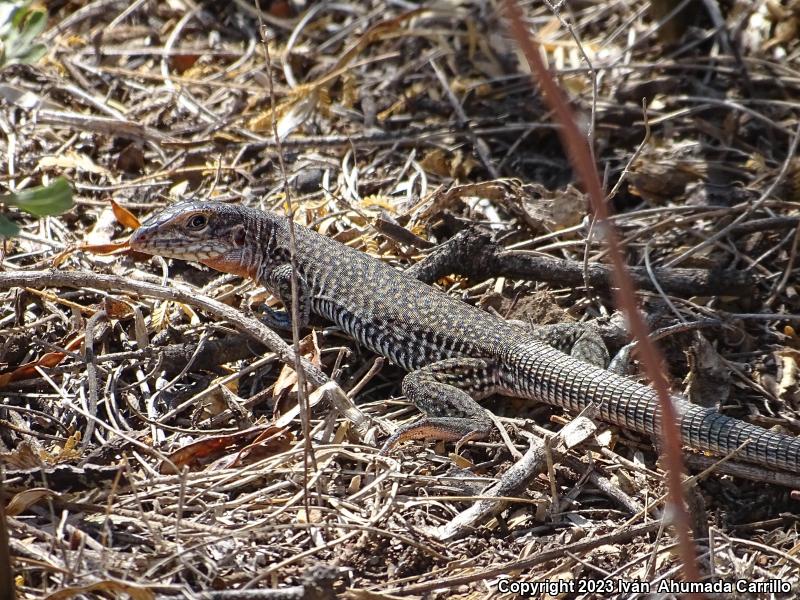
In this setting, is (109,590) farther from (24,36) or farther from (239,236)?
(239,236)

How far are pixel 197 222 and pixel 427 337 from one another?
4.94 feet

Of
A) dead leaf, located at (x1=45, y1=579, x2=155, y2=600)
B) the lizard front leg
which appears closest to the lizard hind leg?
the lizard front leg

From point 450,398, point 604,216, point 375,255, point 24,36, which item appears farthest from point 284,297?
point 604,216

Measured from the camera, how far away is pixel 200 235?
5.23m

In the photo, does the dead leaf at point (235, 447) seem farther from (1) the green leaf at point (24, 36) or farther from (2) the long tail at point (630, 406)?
(1) the green leaf at point (24, 36)

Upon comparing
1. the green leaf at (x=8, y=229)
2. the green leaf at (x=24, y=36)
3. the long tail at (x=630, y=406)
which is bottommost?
the long tail at (x=630, y=406)

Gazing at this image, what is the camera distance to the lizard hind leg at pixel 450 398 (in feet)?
14.4

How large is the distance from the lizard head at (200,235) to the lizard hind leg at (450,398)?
4.44 ft

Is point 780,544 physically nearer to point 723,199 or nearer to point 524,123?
point 723,199

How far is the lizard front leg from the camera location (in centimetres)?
521

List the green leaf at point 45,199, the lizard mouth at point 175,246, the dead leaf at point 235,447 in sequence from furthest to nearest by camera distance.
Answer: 1. the lizard mouth at point 175,246
2. the dead leaf at point 235,447
3. the green leaf at point 45,199

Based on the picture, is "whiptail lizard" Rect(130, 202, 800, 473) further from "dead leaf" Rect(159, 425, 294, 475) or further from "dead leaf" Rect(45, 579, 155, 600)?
"dead leaf" Rect(45, 579, 155, 600)

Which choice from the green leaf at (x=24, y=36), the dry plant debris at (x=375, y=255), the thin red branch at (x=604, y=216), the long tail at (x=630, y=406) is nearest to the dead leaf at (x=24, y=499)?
the dry plant debris at (x=375, y=255)

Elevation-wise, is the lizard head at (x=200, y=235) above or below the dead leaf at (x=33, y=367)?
above
